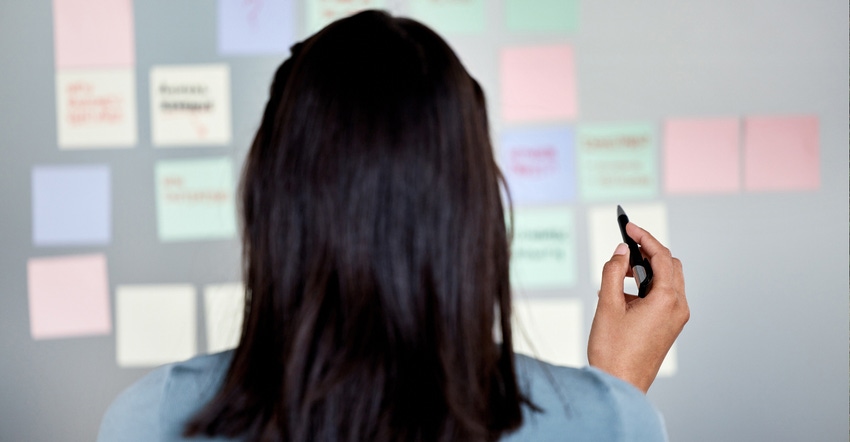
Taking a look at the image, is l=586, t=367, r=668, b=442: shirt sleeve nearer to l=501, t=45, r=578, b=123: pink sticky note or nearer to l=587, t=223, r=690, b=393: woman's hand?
l=587, t=223, r=690, b=393: woman's hand

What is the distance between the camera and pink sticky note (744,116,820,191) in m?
1.13

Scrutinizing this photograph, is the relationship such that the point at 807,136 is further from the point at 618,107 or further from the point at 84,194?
the point at 84,194

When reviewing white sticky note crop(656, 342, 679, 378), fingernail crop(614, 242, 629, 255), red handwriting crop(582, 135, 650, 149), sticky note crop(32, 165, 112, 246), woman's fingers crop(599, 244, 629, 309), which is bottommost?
white sticky note crop(656, 342, 679, 378)

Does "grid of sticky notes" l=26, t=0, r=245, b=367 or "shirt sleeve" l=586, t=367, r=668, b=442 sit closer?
"shirt sleeve" l=586, t=367, r=668, b=442

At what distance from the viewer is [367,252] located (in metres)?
0.41

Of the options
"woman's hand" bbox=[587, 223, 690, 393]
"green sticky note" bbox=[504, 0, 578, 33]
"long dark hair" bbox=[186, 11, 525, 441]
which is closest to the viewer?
"long dark hair" bbox=[186, 11, 525, 441]

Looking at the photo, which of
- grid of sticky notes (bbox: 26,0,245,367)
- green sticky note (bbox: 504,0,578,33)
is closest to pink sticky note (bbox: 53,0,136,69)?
grid of sticky notes (bbox: 26,0,245,367)

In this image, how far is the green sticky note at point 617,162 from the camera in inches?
44.3

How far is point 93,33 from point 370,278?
0.96 metres

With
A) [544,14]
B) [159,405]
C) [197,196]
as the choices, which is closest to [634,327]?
[159,405]

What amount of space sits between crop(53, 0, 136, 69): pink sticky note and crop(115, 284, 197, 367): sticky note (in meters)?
0.39

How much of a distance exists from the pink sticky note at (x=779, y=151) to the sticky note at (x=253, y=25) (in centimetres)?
80

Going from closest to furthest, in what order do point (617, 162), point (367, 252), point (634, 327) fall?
point (367, 252), point (634, 327), point (617, 162)

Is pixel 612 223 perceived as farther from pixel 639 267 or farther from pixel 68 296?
pixel 68 296
